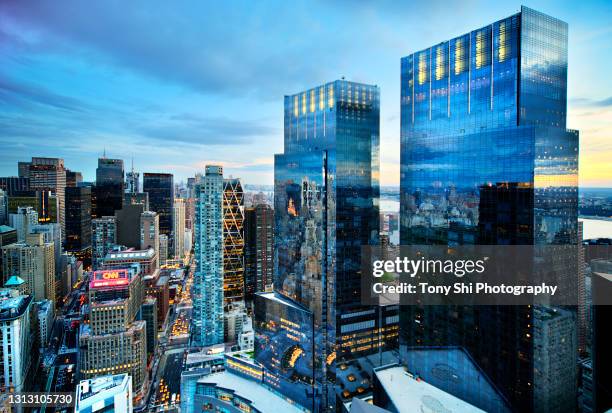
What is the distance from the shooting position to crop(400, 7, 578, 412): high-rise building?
2489 centimetres

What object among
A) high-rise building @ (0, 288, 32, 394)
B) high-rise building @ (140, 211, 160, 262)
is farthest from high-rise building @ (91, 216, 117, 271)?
high-rise building @ (0, 288, 32, 394)

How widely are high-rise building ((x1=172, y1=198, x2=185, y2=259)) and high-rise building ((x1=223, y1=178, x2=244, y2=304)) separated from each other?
264ft

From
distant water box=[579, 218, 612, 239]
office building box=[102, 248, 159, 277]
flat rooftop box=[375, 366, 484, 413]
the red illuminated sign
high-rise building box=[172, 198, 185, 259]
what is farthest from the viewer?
high-rise building box=[172, 198, 185, 259]

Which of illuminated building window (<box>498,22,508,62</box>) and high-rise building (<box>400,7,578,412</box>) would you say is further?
illuminated building window (<box>498,22,508,62</box>)

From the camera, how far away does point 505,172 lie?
26.2 meters

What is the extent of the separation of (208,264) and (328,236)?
42.7 metres

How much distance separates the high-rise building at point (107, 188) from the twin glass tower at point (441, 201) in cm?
11480

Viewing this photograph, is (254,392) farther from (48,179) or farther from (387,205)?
(48,179)

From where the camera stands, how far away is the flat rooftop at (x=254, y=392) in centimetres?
4282

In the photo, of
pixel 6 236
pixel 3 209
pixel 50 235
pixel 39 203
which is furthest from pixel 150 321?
pixel 39 203

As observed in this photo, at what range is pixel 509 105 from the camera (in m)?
26.5

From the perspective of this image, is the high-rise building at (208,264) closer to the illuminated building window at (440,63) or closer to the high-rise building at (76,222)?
the illuminated building window at (440,63)

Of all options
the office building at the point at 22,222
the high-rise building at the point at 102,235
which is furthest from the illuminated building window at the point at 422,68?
the high-rise building at the point at 102,235

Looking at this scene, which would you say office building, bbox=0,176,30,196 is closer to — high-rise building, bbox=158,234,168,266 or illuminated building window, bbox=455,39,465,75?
high-rise building, bbox=158,234,168,266
